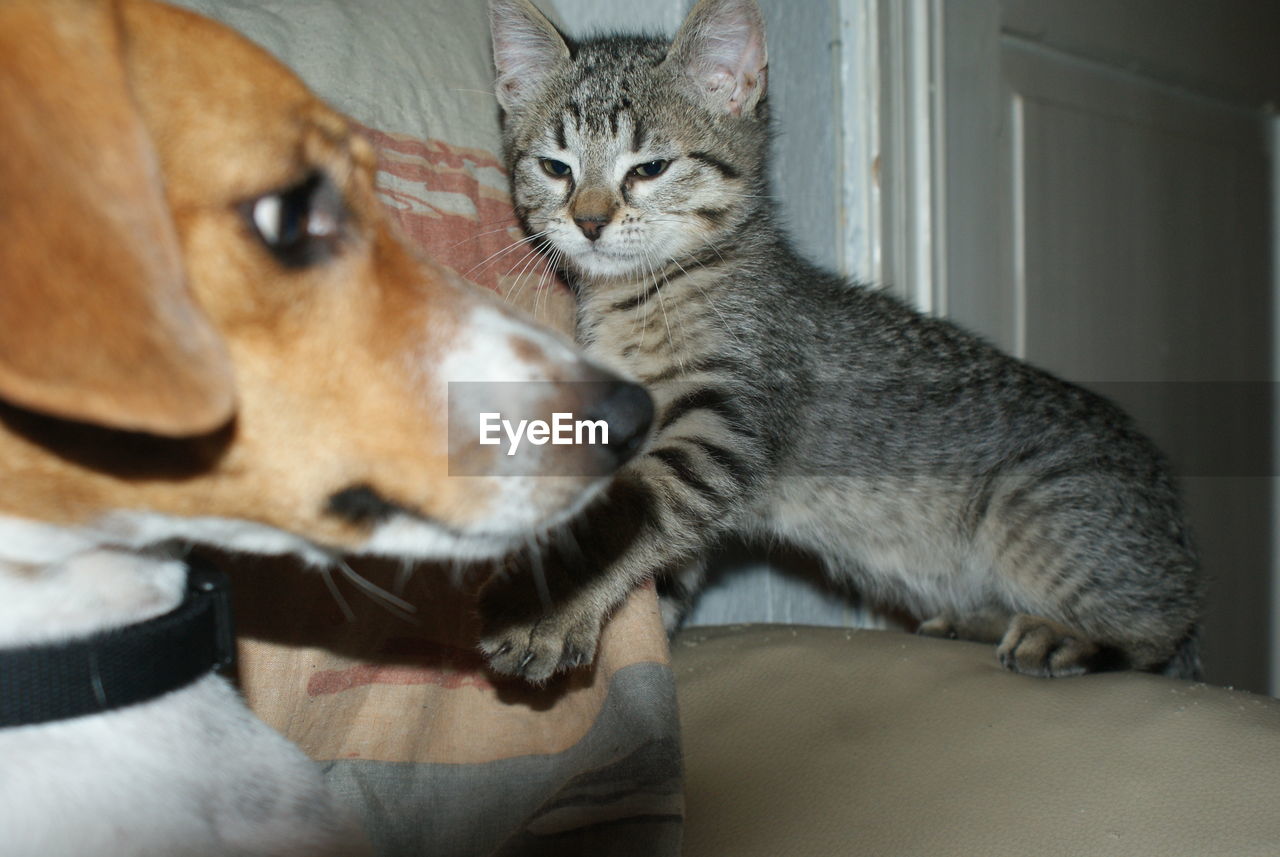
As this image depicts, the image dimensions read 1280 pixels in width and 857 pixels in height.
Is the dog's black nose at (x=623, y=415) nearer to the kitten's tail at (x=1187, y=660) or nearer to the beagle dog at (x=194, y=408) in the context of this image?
the beagle dog at (x=194, y=408)

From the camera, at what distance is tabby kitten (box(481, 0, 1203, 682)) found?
165 cm

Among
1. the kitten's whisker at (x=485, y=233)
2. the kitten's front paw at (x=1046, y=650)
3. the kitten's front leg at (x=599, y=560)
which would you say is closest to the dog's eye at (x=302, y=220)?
the kitten's front leg at (x=599, y=560)

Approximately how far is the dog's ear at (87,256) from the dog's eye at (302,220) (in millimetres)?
92

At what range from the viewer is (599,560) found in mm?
1324

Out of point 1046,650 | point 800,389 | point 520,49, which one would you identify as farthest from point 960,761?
point 520,49

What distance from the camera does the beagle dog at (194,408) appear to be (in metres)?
0.67

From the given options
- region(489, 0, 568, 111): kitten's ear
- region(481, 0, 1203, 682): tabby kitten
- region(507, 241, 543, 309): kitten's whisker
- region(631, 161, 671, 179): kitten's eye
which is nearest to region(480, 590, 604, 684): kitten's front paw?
region(481, 0, 1203, 682): tabby kitten

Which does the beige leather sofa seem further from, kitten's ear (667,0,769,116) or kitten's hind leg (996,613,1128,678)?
kitten's ear (667,0,769,116)

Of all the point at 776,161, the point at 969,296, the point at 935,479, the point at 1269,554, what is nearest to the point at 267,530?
the point at 935,479

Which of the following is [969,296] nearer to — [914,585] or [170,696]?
[914,585]

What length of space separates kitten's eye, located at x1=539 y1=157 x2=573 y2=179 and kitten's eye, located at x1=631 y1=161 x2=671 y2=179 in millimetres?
127

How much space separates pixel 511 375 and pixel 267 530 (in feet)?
0.81

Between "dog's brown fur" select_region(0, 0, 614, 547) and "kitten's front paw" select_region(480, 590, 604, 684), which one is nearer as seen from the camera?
"dog's brown fur" select_region(0, 0, 614, 547)

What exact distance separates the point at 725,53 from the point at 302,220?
3.69 ft
